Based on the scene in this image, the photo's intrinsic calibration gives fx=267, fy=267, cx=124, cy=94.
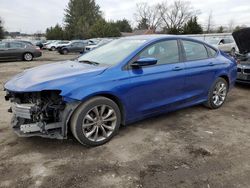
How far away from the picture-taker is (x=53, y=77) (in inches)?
145

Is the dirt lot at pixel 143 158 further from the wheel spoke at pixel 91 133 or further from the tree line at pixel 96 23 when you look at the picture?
the tree line at pixel 96 23

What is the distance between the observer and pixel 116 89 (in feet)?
12.7

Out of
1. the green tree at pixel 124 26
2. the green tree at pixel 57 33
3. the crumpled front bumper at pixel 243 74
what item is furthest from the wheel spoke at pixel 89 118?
the green tree at pixel 124 26

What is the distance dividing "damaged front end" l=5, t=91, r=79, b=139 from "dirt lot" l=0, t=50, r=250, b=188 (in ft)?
0.99

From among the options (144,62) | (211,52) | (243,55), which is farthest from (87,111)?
(243,55)

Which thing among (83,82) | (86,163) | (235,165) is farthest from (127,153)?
(235,165)

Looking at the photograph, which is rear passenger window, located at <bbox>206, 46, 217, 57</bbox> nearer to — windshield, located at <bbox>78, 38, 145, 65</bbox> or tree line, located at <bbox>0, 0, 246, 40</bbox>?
windshield, located at <bbox>78, 38, 145, 65</bbox>

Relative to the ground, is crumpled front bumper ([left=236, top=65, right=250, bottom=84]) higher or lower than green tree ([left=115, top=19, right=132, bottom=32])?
lower

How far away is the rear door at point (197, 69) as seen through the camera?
4.92 meters

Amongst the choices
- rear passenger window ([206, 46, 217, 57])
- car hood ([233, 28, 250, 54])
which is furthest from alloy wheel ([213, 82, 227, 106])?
car hood ([233, 28, 250, 54])

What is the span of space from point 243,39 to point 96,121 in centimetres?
599

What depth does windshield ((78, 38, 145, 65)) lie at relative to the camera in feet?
13.9

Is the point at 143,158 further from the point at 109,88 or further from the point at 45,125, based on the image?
the point at 45,125

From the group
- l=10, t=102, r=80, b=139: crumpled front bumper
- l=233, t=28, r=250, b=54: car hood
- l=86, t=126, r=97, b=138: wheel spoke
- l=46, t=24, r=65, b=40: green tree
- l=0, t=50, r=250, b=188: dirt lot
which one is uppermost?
l=46, t=24, r=65, b=40: green tree
